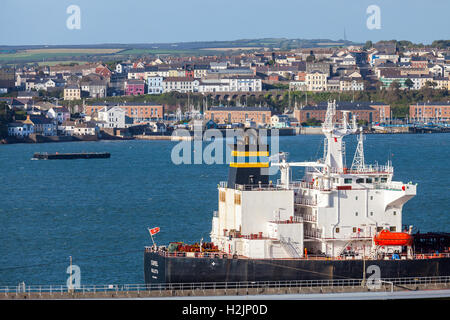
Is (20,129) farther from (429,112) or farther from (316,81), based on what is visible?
(316,81)

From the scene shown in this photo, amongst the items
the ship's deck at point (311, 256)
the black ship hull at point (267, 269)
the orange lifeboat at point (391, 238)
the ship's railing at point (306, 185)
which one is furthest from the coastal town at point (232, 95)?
the orange lifeboat at point (391, 238)

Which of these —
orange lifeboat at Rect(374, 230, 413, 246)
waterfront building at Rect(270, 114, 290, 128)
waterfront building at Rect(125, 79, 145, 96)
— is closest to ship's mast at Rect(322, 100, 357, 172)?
orange lifeboat at Rect(374, 230, 413, 246)

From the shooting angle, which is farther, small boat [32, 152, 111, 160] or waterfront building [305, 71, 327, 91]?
waterfront building [305, 71, 327, 91]

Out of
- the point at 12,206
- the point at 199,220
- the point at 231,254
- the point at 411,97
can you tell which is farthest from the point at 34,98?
the point at 231,254

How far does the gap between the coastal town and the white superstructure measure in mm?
81181

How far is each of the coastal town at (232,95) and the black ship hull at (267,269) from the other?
270 ft

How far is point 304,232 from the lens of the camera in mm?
24031

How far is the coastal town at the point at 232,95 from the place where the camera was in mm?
114812

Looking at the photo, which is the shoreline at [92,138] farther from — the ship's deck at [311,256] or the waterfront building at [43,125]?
the ship's deck at [311,256]

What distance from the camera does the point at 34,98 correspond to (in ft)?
427

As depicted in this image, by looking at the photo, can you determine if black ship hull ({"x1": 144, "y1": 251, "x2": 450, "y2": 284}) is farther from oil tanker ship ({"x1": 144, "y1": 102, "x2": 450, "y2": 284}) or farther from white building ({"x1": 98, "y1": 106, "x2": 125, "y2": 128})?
white building ({"x1": 98, "y1": 106, "x2": 125, "y2": 128})

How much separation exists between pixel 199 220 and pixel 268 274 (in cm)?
1430

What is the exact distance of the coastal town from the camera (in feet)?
377
